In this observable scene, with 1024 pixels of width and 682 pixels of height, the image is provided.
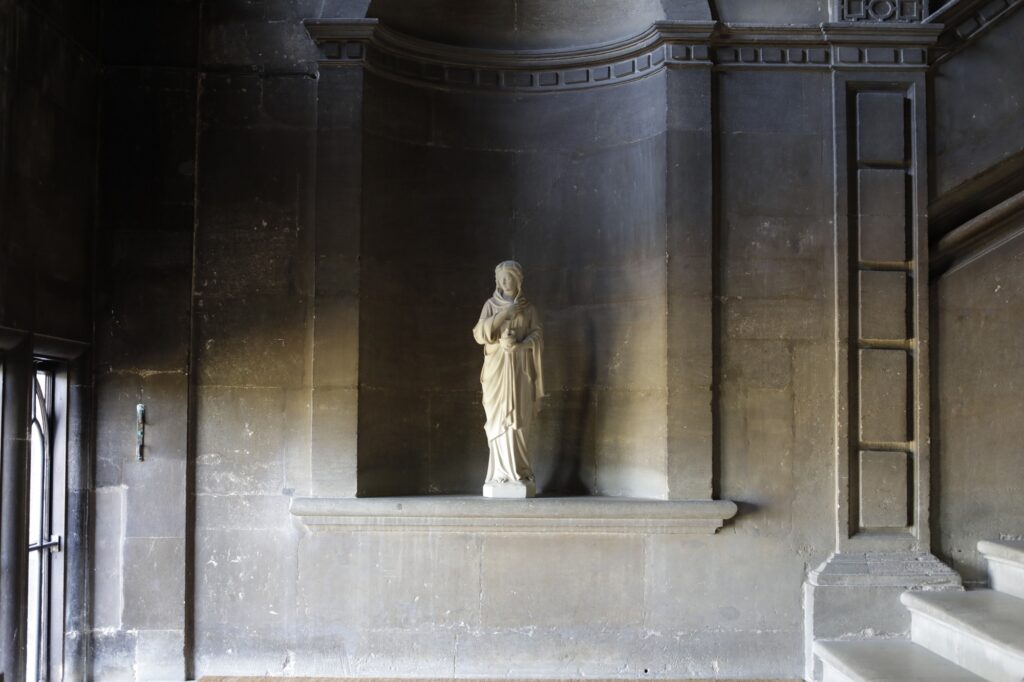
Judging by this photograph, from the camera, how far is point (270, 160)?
650 cm

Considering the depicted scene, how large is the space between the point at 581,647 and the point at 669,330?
88.7 inches

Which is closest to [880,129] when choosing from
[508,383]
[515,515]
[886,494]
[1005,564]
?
[886,494]

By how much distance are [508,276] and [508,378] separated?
27.9 inches

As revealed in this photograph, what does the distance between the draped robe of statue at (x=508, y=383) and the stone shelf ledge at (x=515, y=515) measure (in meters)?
0.30

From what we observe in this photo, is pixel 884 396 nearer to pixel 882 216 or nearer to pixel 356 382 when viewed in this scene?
pixel 882 216

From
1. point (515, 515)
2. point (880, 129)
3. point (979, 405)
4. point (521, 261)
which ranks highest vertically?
point (880, 129)

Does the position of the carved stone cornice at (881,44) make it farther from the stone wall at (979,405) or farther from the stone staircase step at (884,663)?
the stone staircase step at (884,663)

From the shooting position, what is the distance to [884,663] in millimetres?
5496

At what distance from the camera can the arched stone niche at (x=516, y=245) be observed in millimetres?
6383

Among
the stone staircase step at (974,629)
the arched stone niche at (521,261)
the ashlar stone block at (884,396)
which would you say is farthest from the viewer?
the arched stone niche at (521,261)

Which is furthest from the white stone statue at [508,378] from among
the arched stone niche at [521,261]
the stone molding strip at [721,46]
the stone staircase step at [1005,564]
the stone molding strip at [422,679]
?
the stone staircase step at [1005,564]

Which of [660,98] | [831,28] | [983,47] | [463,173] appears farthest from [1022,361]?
[463,173]

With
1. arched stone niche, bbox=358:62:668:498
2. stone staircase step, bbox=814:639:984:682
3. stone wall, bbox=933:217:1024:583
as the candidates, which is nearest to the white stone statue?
arched stone niche, bbox=358:62:668:498

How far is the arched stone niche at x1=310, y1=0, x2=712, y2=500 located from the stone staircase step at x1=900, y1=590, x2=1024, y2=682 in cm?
158
